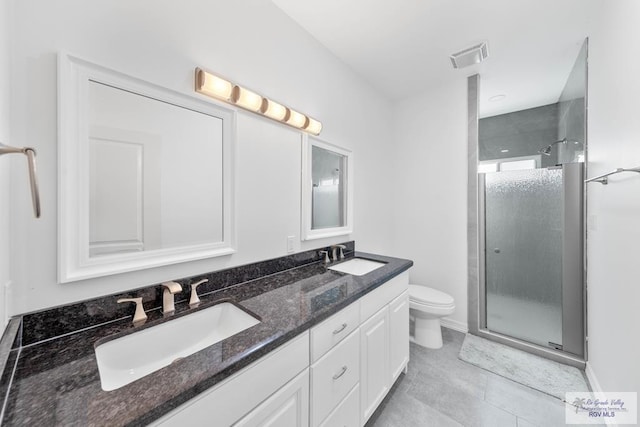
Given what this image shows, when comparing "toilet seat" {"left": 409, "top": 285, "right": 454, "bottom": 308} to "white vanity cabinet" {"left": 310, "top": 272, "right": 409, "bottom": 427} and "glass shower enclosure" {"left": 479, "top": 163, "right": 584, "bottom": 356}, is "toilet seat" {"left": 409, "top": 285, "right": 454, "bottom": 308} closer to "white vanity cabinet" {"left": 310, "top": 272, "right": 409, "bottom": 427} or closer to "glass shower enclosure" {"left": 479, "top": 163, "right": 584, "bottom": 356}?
"white vanity cabinet" {"left": 310, "top": 272, "right": 409, "bottom": 427}

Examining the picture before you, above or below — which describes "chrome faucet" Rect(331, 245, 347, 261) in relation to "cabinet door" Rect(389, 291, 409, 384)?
above

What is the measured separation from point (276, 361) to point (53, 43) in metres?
1.33

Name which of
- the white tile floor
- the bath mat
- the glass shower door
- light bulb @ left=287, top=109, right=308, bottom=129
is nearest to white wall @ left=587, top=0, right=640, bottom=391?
the bath mat

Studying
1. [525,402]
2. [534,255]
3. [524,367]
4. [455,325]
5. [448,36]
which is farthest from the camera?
[455,325]

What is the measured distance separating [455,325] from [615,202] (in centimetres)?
169

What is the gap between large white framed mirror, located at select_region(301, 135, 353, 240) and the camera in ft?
5.68

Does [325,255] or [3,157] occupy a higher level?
[3,157]

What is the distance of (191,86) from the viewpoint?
1148 mm

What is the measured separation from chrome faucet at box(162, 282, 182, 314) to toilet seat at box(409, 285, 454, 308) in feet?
6.29

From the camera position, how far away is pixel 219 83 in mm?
1186

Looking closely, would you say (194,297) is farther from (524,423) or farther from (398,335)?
(524,423)

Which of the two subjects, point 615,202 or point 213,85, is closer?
point 213,85

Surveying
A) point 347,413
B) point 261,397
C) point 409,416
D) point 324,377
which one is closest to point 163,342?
point 261,397

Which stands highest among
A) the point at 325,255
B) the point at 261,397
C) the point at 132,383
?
the point at 325,255
